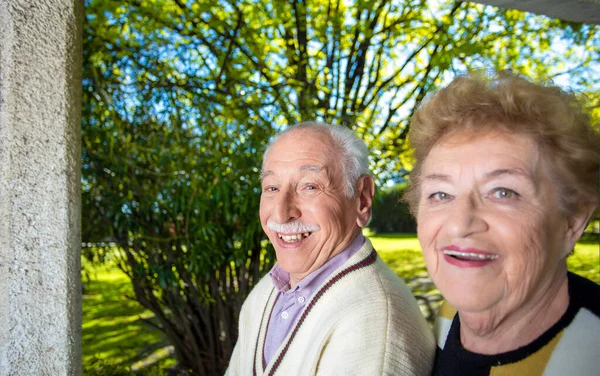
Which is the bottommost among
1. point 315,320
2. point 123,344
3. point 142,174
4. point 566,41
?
point 123,344

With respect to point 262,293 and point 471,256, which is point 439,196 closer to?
point 471,256

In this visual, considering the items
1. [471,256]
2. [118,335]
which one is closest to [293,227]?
[471,256]

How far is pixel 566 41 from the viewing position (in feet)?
17.1

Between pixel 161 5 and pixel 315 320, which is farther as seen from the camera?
pixel 161 5

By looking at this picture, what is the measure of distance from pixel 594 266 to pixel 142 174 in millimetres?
6252

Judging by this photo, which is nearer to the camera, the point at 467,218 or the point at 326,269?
the point at 467,218

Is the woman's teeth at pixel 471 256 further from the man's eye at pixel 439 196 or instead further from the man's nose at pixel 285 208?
the man's nose at pixel 285 208

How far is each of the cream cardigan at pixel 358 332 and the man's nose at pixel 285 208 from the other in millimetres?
277

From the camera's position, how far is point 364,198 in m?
2.05

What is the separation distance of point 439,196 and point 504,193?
6.9 inches

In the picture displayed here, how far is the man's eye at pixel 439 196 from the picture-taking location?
1.23 meters

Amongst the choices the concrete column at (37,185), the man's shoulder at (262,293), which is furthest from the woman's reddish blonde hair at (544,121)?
the concrete column at (37,185)

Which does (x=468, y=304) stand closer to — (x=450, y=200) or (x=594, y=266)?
(x=450, y=200)

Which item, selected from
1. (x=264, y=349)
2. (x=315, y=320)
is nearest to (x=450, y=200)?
(x=315, y=320)
